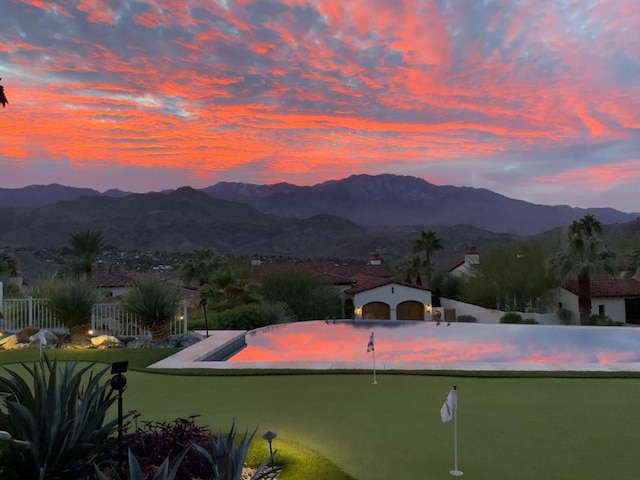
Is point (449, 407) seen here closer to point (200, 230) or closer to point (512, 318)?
point (512, 318)

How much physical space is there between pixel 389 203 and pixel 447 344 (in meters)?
118

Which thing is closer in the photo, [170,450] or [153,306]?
[170,450]

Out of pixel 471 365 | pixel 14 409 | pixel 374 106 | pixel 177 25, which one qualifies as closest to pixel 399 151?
pixel 374 106

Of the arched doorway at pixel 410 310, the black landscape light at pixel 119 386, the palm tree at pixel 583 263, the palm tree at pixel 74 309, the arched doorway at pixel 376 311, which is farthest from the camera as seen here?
the arched doorway at pixel 410 310

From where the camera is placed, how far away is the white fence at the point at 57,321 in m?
14.6

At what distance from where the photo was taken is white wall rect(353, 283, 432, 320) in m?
32.8

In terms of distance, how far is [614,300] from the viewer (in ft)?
106

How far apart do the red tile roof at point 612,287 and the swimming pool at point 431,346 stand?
48.8ft

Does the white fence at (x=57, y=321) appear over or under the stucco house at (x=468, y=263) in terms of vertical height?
under

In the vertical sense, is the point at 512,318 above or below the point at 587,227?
below

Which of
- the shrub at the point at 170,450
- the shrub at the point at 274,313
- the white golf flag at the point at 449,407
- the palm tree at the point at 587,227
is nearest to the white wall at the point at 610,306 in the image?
the palm tree at the point at 587,227

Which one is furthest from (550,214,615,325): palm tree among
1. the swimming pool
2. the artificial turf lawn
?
the artificial turf lawn

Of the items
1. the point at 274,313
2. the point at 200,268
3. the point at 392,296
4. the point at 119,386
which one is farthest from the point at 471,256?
the point at 119,386

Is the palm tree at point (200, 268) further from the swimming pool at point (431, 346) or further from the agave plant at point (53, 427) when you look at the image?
the agave plant at point (53, 427)
